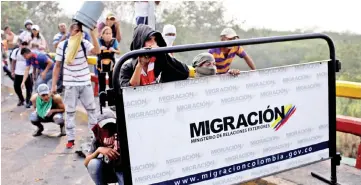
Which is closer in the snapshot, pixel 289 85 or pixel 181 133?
pixel 181 133

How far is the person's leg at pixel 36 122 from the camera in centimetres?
679

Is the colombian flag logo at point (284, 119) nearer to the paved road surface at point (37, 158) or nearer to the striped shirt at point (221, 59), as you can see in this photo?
the striped shirt at point (221, 59)

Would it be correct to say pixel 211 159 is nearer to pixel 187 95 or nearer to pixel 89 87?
pixel 187 95

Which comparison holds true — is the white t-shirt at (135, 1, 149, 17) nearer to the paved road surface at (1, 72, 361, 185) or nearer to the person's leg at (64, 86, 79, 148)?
the person's leg at (64, 86, 79, 148)

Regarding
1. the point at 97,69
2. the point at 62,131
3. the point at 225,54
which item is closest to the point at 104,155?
the point at 225,54

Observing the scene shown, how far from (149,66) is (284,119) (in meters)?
1.27

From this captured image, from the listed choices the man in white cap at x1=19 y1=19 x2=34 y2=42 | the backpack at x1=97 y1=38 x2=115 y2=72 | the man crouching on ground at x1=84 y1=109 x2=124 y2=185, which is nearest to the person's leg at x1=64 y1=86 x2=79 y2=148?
the backpack at x1=97 y1=38 x2=115 y2=72

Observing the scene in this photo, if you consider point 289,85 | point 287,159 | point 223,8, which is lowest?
point 287,159

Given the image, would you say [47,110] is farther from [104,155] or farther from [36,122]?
[104,155]

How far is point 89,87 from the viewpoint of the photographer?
19.6 ft

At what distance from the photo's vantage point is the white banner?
10.2ft

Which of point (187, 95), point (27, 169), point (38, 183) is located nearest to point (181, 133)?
point (187, 95)

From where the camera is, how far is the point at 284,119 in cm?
371

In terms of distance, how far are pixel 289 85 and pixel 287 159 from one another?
2.17ft
